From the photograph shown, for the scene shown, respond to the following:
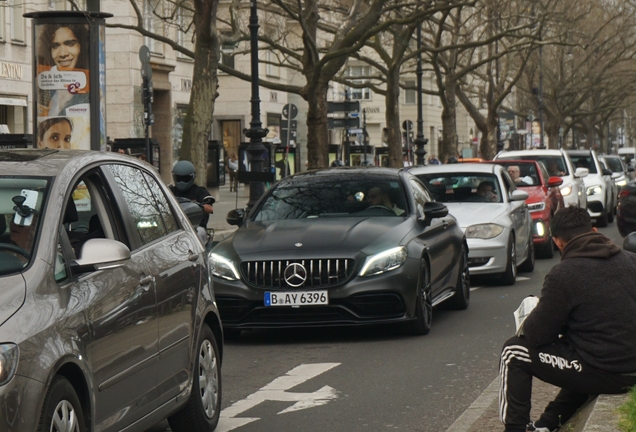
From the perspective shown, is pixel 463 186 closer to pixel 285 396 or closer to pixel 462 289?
pixel 462 289

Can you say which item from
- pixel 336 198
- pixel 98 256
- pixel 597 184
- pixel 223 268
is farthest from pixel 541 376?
pixel 597 184

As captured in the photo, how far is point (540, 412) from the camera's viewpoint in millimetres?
7285

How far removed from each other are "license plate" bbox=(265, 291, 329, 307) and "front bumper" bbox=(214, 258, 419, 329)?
35mm

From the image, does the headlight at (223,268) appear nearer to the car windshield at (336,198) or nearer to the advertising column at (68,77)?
the car windshield at (336,198)

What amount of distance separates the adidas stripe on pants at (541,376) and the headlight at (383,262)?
4.28 metres

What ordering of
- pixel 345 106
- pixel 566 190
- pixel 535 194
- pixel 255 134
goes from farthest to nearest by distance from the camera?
pixel 345 106 → pixel 255 134 → pixel 566 190 → pixel 535 194

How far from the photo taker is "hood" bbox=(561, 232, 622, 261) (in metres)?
5.95

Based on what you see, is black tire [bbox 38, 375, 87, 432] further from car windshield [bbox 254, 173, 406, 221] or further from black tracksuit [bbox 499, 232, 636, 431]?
car windshield [bbox 254, 173, 406, 221]

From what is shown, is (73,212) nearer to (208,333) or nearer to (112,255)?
(112,255)

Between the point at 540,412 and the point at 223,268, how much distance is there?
3.96 m

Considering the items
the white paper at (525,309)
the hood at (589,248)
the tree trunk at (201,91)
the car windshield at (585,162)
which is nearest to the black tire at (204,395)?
the white paper at (525,309)

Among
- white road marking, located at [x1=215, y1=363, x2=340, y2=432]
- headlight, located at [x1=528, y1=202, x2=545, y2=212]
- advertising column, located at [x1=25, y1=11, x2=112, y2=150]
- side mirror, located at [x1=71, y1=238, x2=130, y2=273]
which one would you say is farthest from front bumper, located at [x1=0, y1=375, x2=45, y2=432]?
headlight, located at [x1=528, y1=202, x2=545, y2=212]

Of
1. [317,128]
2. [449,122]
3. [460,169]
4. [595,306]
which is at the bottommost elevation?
[595,306]

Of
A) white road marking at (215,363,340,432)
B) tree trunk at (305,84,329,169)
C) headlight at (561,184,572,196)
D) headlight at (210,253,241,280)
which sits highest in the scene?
tree trunk at (305,84,329,169)
